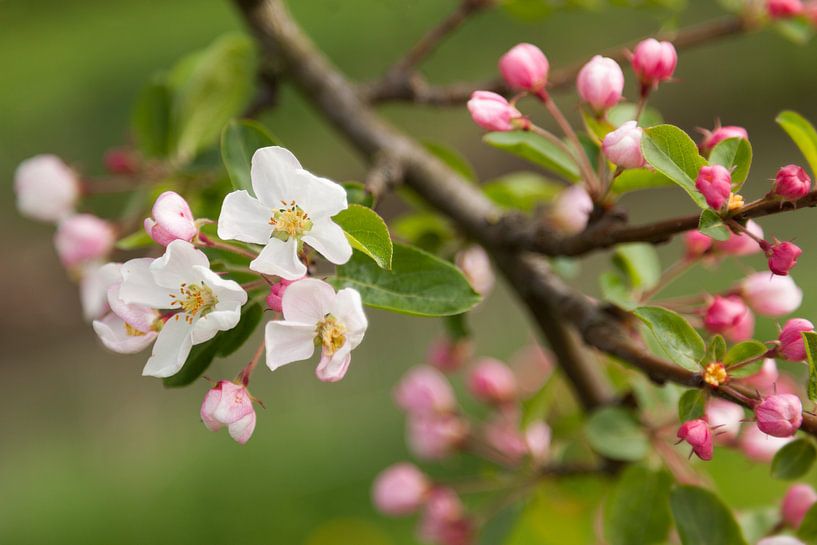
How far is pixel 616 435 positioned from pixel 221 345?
19.5 inches

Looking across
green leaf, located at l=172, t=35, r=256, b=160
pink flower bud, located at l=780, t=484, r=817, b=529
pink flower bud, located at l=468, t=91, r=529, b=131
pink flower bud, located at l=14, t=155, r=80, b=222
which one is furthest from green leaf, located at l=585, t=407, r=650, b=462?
pink flower bud, located at l=14, t=155, r=80, b=222

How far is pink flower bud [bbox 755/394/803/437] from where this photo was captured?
73 cm

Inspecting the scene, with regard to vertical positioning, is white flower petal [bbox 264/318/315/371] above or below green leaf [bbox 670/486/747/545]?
above

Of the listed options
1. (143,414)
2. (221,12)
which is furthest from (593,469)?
(221,12)

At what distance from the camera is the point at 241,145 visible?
87cm

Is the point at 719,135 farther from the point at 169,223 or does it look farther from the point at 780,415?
the point at 169,223

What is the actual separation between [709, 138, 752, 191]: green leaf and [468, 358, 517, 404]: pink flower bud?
28.3 inches

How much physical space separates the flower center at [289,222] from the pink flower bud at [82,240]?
0.50 metres

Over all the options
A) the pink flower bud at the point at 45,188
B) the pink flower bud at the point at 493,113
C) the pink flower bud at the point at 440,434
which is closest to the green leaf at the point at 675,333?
the pink flower bud at the point at 493,113

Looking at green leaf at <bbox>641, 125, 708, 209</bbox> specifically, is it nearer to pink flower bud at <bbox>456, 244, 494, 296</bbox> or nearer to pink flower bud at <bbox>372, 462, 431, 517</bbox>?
pink flower bud at <bbox>456, 244, 494, 296</bbox>

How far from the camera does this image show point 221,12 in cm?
523

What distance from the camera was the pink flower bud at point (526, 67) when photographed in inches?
36.8

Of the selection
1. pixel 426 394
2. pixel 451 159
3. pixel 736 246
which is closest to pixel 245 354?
pixel 426 394

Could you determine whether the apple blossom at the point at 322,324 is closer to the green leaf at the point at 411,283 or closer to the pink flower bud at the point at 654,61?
the green leaf at the point at 411,283
